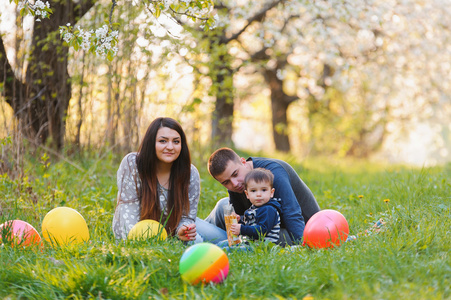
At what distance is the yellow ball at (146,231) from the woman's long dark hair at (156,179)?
1.17 ft

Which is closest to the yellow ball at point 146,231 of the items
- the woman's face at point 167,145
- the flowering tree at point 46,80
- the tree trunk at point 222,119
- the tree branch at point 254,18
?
the woman's face at point 167,145

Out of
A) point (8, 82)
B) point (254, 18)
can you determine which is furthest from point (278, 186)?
point (254, 18)

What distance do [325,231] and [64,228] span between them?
200 cm

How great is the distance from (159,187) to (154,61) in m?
2.85

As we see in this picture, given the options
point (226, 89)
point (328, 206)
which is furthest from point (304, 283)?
point (226, 89)

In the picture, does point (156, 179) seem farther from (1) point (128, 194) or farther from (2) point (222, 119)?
(2) point (222, 119)

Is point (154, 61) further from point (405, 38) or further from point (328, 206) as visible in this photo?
point (405, 38)

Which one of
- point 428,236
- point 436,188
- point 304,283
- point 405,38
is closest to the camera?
point 304,283

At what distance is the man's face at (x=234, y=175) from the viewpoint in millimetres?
4073

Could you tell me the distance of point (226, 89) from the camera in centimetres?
845

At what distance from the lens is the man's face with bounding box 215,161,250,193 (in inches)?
160

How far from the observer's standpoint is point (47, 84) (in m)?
6.70

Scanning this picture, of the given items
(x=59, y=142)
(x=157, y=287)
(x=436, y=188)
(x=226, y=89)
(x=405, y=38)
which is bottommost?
(x=157, y=287)

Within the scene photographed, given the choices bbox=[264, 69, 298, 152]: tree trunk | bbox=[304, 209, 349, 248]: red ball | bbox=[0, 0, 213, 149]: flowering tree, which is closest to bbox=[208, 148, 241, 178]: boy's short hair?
bbox=[304, 209, 349, 248]: red ball
